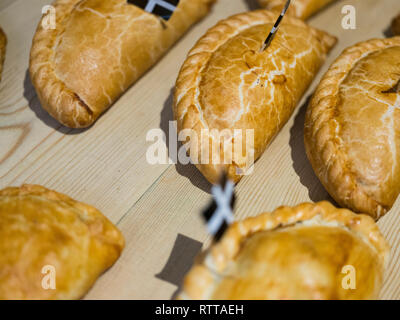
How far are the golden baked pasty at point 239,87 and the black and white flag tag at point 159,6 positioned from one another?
27 centimetres

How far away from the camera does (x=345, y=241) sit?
1.18 metres

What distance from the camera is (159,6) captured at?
1.75m

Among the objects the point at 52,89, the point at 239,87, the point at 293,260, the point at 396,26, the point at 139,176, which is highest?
the point at 396,26

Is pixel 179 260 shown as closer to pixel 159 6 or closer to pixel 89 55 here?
pixel 89 55

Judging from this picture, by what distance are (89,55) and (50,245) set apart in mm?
867

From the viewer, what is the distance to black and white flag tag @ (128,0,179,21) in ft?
5.67

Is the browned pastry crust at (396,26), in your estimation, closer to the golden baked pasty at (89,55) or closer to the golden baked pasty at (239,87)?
the golden baked pasty at (239,87)

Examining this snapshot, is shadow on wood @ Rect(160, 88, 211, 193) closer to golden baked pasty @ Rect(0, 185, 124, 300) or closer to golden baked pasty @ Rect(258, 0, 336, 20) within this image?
golden baked pasty @ Rect(0, 185, 124, 300)

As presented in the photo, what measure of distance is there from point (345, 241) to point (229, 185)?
507mm

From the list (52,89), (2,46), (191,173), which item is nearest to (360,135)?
(191,173)

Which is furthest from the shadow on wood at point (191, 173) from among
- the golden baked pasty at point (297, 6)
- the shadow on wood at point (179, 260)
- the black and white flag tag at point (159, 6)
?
the golden baked pasty at point (297, 6)

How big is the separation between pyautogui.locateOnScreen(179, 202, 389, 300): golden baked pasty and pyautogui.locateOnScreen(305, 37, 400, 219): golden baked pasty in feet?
0.50

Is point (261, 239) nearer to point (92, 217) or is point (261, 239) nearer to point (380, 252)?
A: point (380, 252)

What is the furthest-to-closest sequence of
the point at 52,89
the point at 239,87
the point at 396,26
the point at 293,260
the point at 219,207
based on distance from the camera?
the point at 396,26
the point at 52,89
the point at 239,87
the point at 293,260
the point at 219,207
